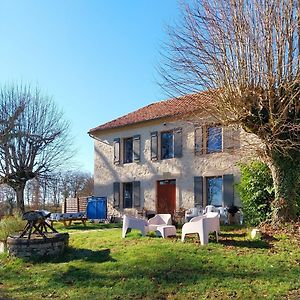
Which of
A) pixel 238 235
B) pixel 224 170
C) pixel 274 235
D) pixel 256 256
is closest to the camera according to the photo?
pixel 256 256

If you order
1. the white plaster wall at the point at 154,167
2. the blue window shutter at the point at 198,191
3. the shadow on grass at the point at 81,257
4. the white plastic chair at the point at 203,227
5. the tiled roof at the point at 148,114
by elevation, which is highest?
the tiled roof at the point at 148,114

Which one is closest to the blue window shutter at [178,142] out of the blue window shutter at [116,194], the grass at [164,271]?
the blue window shutter at [116,194]

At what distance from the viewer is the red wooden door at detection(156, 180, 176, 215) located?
66.8 ft

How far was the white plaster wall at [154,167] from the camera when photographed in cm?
1872

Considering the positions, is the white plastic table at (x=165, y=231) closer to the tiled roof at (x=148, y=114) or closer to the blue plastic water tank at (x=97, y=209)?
the tiled roof at (x=148, y=114)

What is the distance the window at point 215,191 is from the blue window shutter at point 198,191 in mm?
341

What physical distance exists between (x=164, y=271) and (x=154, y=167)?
12860 millimetres

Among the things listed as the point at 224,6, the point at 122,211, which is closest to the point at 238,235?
the point at 224,6

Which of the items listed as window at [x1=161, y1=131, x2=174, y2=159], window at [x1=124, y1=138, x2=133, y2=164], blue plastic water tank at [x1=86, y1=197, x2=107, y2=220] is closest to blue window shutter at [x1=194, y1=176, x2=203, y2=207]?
window at [x1=161, y1=131, x2=174, y2=159]

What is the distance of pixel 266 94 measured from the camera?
1102 cm

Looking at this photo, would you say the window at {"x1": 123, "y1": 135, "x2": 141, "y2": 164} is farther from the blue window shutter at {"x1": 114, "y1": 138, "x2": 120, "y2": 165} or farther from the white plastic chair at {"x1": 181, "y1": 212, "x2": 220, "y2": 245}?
the white plastic chair at {"x1": 181, "y1": 212, "x2": 220, "y2": 245}

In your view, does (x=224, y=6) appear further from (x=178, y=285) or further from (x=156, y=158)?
(x=156, y=158)

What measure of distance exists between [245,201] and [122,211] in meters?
9.51

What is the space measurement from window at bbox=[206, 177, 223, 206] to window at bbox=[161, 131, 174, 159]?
8.40 ft
